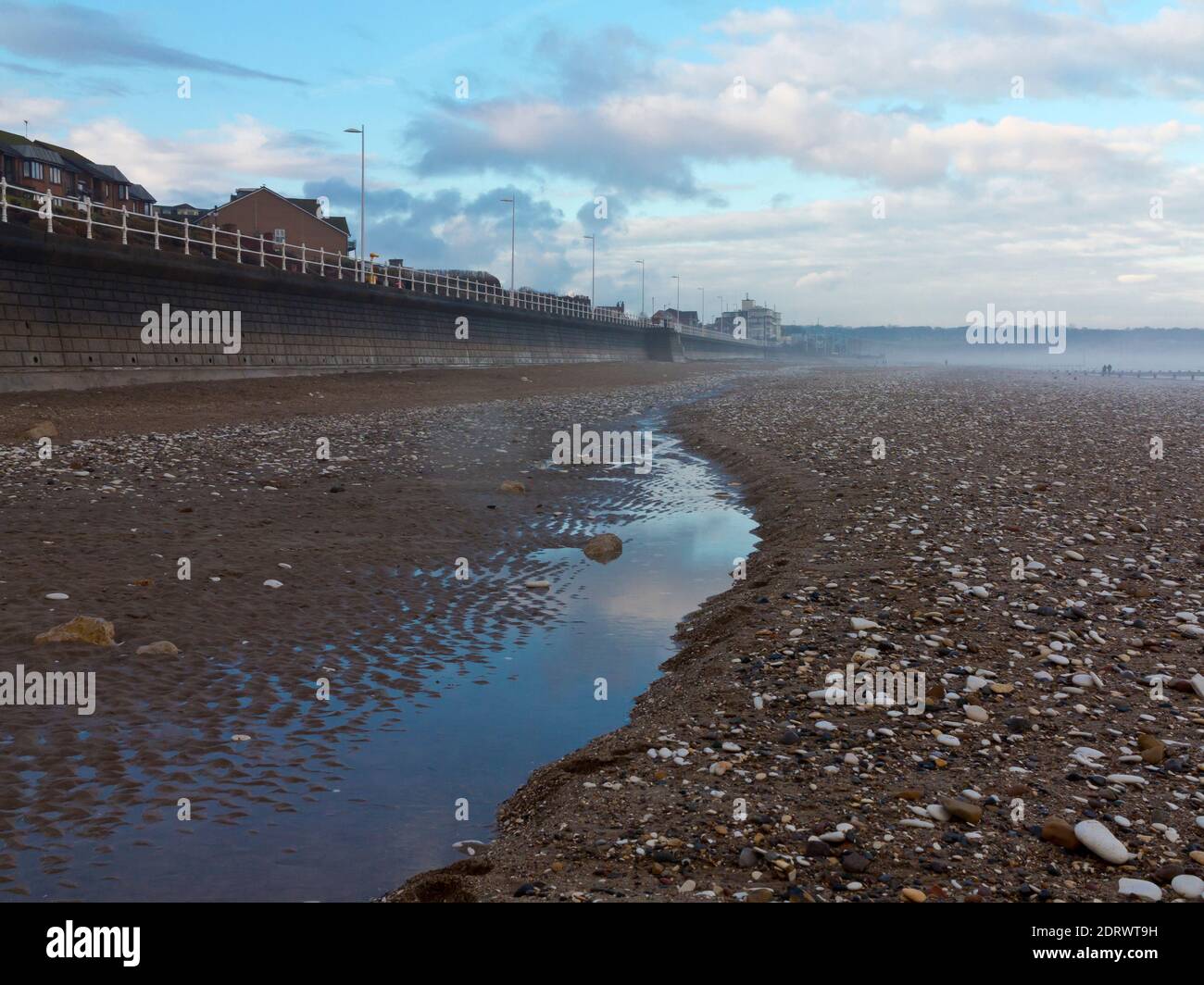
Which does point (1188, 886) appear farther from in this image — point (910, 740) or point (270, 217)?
point (270, 217)

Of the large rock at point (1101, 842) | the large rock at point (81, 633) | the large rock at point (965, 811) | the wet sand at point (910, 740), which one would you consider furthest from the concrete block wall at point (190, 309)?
the large rock at point (1101, 842)

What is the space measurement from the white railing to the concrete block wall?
31.1 inches

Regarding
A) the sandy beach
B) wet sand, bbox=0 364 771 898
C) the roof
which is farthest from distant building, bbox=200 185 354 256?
the sandy beach

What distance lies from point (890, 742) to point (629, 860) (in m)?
2.30

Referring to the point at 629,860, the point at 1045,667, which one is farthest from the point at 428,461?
the point at 629,860

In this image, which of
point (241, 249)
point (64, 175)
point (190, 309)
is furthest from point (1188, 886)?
point (64, 175)

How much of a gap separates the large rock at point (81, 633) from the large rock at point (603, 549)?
260 inches

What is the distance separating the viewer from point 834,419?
32969mm

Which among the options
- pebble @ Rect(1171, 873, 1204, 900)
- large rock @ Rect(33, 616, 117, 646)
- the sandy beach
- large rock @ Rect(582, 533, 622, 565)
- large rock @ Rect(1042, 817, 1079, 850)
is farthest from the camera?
large rock @ Rect(582, 533, 622, 565)

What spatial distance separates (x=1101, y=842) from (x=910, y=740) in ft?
5.55

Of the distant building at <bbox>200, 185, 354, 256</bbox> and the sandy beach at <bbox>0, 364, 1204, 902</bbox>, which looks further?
the distant building at <bbox>200, 185, 354, 256</bbox>

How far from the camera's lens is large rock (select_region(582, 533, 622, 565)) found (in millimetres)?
13946

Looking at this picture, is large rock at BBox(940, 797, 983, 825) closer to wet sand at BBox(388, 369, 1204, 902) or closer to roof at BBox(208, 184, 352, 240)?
wet sand at BBox(388, 369, 1204, 902)

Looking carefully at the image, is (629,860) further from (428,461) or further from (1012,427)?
(1012,427)
